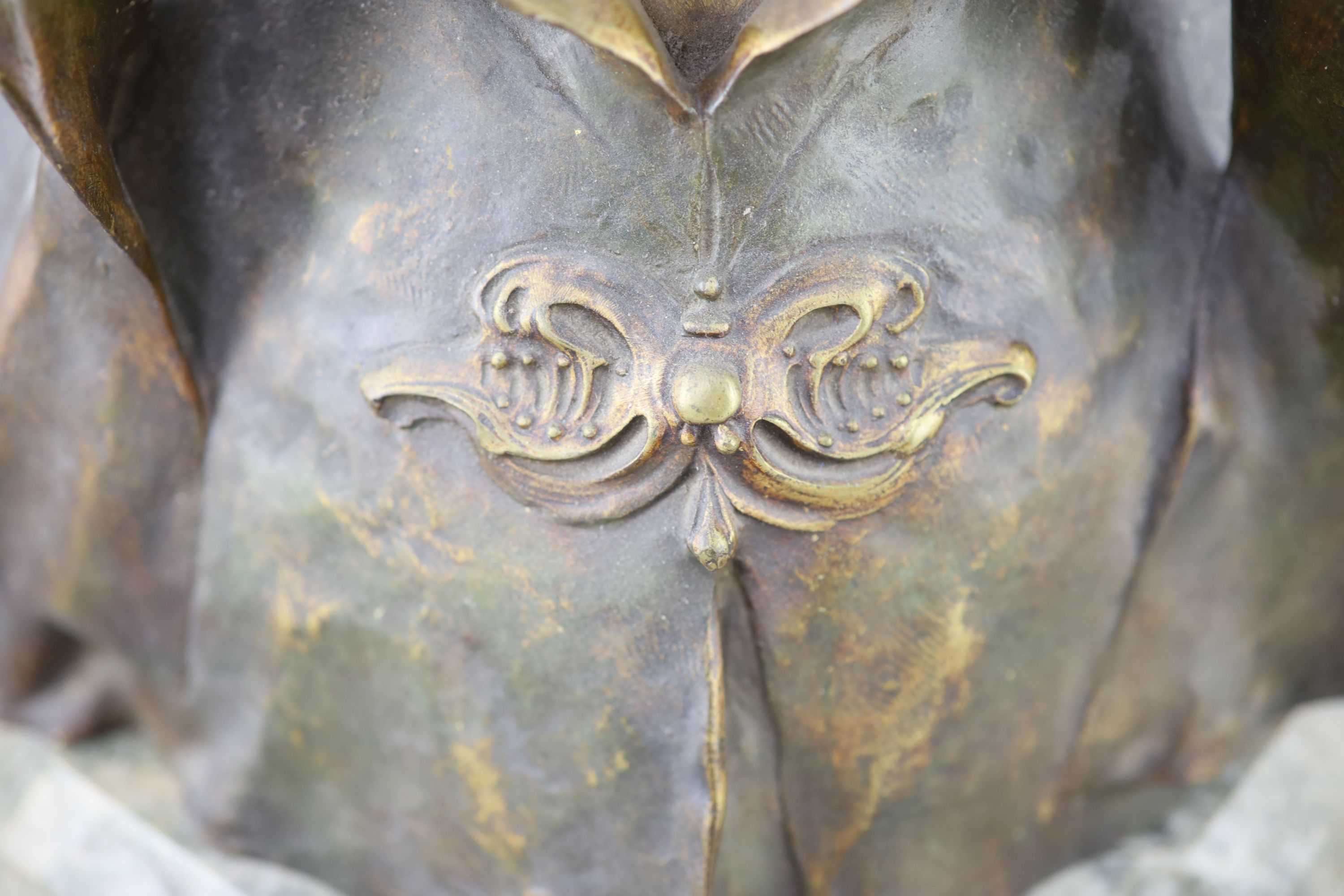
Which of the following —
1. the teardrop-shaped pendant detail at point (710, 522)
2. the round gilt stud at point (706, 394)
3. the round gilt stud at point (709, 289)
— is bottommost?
the teardrop-shaped pendant detail at point (710, 522)

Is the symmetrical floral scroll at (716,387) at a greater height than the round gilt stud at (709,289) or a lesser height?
lesser

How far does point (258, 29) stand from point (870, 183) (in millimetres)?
336

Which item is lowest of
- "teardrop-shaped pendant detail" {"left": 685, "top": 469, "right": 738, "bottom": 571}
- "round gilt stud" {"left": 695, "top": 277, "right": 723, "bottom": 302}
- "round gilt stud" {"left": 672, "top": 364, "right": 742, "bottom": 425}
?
"teardrop-shaped pendant detail" {"left": 685, "top": 469, "right": 738, "bottom": 571}

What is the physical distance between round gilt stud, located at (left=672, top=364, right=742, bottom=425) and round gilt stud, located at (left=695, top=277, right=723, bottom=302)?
3 centimetres

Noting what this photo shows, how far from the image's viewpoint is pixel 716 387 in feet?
2.10

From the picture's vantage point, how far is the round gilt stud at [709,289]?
65 centimetres

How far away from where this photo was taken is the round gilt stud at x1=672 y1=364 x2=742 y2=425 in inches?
25.1

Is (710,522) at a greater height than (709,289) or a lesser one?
lesser

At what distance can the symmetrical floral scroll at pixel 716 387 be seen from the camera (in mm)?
651

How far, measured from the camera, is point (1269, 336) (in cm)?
79

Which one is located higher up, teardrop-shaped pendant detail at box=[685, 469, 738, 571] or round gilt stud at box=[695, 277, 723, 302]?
round gilt stud at box=[695, 277, 723, 302]

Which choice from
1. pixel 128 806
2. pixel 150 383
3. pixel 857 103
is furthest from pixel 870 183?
pixel 128 806

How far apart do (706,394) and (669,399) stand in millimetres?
20

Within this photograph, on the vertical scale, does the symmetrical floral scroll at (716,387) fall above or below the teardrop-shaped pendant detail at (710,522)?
above
